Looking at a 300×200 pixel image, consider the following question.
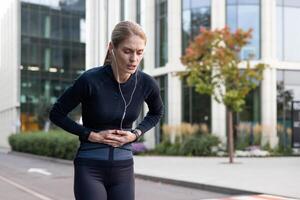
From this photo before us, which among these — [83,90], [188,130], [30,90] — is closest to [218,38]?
→ [188,130]

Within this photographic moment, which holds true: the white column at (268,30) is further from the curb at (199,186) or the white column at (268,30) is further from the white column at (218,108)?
the curb at (199,186)

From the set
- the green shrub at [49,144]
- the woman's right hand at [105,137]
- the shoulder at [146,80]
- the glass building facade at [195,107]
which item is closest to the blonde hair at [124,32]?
the shoulder at [146,80]

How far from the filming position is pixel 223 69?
22.0 meters

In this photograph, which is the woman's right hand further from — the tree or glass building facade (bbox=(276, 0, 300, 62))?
glass building facade (bbox=(276, 0, 300, 62))

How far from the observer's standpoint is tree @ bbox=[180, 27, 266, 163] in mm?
21672

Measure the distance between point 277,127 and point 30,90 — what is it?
33.4 m

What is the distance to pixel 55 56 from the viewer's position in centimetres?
5916

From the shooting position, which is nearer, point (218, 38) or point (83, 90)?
point (83, 90)

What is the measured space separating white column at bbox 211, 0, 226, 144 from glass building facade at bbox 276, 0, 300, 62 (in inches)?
122

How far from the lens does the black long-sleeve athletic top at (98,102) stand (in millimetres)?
3113

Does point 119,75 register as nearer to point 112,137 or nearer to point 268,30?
point 112,137

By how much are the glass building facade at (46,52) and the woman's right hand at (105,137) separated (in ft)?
175

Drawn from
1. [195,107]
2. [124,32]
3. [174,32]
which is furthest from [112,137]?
[174,32]

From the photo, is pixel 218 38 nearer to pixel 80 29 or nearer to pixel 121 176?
pixel 121 176
